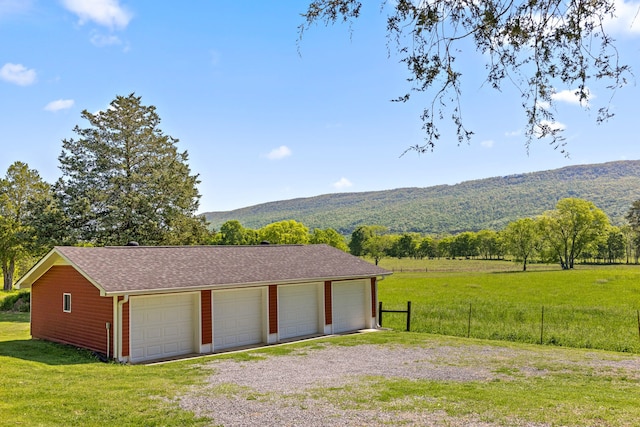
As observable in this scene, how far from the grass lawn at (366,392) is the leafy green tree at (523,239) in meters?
61.3

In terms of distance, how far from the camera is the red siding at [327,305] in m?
Answer: 19.5

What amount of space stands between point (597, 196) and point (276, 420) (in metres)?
202

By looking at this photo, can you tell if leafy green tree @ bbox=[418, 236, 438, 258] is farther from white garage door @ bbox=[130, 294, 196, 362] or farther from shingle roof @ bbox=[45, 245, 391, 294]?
white garage door @ bbox=[130, 294, 196, 362]

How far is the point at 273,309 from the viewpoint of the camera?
17703 mm

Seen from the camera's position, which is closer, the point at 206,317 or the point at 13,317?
the point at 206,317

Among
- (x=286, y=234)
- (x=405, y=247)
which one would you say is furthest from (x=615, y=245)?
(x=286, y=234)

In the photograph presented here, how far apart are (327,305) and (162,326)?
6.69 metres

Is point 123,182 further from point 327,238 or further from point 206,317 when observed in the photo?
point 327,238

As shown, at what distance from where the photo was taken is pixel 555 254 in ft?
242

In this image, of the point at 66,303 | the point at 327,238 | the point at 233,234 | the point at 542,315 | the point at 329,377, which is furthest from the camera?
the point at 233,234

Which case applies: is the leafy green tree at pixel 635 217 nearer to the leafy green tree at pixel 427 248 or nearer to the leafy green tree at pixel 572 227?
the leafy green tree at pixel 572 227

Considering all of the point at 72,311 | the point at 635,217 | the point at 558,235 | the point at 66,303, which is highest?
the point at 635,217

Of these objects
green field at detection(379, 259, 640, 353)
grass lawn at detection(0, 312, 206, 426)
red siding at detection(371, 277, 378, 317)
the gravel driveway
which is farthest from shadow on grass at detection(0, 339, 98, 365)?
green field at detection(379, 259, 640, 353)

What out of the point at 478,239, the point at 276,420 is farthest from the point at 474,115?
Result: the point at 478,239
